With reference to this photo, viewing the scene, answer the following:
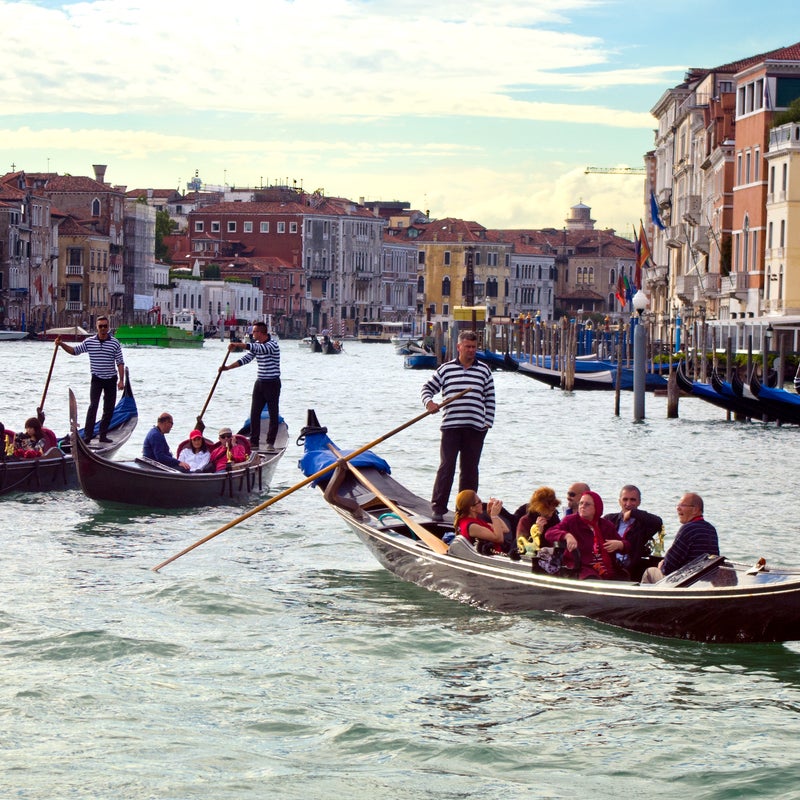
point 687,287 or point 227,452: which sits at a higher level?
point 687,287

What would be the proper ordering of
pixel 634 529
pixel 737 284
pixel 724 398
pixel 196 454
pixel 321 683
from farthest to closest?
pixel 737 284, pixel 724 398, pixel 196 454, pixel 634 529, pixel 321 683

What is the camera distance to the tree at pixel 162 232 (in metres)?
82.2

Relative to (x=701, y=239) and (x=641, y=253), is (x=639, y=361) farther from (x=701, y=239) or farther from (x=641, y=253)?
(x=701, y=239)

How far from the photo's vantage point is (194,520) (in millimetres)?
9875

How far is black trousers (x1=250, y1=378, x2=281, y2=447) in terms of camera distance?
434 inches

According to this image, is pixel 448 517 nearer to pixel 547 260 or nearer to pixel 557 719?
pixel 557 719

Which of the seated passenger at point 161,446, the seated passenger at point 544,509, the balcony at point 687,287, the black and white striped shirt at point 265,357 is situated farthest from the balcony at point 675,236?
the seated passenger at point 544,509

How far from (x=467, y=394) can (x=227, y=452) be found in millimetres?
3041

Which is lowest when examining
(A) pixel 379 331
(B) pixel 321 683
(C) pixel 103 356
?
(B) pixel 321 683

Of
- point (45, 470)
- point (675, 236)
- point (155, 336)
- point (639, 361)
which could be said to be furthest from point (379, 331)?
point (45, 470)

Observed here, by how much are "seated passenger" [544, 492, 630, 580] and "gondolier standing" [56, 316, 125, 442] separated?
5107 millimetres

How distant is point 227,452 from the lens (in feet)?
34.8

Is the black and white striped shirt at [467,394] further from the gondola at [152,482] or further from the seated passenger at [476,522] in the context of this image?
the gondola at [152,482]

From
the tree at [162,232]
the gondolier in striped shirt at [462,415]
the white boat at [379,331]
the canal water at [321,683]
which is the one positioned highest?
the tree at [162,232]
